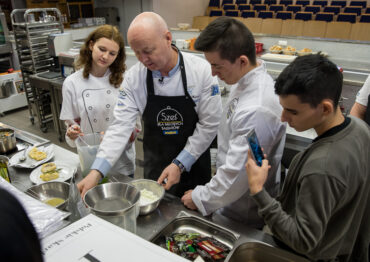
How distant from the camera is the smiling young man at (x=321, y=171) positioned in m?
0.87

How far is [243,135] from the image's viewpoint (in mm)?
1173

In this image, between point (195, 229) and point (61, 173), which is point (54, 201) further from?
point (195, 229)

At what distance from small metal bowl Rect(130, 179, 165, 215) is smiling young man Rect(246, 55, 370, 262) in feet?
1.51

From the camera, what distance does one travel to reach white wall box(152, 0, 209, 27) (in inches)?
356

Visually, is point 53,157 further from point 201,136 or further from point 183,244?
point 183,244

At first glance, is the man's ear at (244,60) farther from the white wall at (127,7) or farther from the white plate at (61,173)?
the white wall at (127,7)

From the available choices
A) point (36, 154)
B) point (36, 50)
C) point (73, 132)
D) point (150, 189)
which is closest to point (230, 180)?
point (150, 189)

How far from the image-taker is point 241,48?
3.98 feet

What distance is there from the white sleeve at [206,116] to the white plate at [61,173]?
671 millimetres

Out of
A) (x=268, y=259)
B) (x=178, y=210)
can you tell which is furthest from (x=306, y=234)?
(x=178, y=210)

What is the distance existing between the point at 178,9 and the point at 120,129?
9.44 meters

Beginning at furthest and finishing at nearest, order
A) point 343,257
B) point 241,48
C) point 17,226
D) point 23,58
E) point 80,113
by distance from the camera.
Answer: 1. point 23,58
2. point 80,113
3. point 241,48
4. point 343,257
5. point 17,226

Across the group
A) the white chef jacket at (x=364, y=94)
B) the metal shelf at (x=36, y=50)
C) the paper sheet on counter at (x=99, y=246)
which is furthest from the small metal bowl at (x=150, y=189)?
the metal shelf at (x=36, y=50)

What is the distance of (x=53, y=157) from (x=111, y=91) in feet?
2.12
